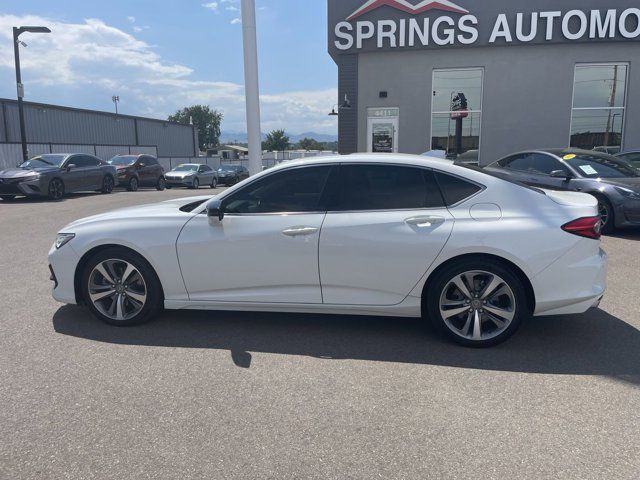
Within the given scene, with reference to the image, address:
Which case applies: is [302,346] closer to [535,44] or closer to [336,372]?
[336,372]

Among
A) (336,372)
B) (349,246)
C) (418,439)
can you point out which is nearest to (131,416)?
(336,372)

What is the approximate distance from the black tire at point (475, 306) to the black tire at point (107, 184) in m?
16.8

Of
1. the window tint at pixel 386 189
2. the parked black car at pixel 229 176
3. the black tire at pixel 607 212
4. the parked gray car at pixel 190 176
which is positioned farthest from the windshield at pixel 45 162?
the black tire at pixel 607 212

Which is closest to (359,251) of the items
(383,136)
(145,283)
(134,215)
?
(145,283)

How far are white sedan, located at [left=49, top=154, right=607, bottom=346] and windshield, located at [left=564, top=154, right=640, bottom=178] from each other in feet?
16.9

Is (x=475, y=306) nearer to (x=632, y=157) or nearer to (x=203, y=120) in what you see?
(x=632, y=157)

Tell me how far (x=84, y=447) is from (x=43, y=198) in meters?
15.8

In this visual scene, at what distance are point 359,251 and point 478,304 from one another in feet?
3.38

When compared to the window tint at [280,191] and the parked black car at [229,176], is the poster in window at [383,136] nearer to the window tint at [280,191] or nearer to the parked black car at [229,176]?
the window tint at [280,191]

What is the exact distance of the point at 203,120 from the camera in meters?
123

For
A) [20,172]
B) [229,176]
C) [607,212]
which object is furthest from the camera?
[229,176]

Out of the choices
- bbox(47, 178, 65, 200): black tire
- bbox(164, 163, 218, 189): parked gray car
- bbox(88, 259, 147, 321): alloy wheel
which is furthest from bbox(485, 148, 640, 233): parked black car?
bbox(164, 163, 218, 189): parked gray car

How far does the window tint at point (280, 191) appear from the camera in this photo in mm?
4379

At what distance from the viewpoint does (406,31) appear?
15.5m
